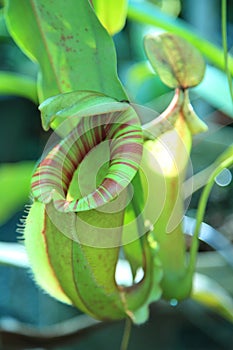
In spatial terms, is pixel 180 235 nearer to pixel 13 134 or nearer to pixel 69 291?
pixel 69 291

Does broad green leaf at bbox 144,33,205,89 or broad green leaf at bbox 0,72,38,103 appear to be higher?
broad green leaf at bbox 144,33,205,89

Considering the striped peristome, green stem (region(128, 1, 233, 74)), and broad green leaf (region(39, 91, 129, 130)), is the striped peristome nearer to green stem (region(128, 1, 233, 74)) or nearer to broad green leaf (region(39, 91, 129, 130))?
broad green leaf (region(39, 91, 129, 130))

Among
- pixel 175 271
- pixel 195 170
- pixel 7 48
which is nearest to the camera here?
pixel 175 271

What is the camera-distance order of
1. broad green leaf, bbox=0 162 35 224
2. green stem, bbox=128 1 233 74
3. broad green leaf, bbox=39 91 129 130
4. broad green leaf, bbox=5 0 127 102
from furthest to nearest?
broad green leaf, bbox=0 162 35 224 < green stem, bbox=128 1 233 74 < broad green leaf, bbox=5 0 127 102 < broad green leaf, bbox=39 91 129 130

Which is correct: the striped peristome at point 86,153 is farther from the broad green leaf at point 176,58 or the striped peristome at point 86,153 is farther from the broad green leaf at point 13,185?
the broad green leaf at point 13,185

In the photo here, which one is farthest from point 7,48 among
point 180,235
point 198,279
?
point 180,235

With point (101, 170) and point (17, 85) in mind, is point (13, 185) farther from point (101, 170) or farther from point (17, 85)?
point (101, 170)

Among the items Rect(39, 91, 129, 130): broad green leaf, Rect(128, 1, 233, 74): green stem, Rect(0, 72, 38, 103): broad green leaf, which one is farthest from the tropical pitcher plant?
Rect(0, 72, 38, 103): broad green leaf
